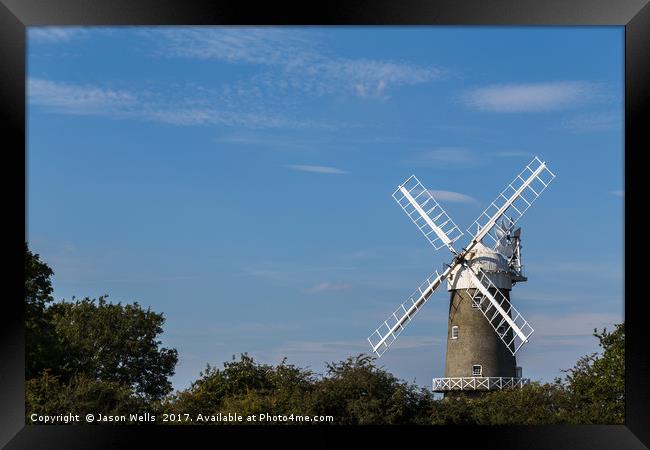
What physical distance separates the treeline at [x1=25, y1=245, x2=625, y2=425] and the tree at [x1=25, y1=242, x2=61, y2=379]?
0.02m

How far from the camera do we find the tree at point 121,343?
20297 mm

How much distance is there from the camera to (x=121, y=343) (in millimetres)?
20828

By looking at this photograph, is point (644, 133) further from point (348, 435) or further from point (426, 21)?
point (348, 435)

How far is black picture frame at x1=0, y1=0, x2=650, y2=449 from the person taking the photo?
4.58 meters

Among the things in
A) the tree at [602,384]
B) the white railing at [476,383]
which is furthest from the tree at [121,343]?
the tree at [602,384]

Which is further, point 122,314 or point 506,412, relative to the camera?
point 122,314

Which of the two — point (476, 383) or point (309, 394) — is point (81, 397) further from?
point (476, 383)

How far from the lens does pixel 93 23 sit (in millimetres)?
4906

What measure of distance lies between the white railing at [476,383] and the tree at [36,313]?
8080 mm

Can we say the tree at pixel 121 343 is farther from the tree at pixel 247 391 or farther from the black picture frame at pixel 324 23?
the black picture frame at pixel 324 23

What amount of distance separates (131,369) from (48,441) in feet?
53.6

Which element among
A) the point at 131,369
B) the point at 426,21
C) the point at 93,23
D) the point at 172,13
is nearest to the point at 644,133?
the point at 426,21

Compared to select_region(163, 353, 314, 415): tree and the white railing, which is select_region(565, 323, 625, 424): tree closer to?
the white railing

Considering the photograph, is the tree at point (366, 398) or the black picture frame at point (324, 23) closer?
the black picture frame at point (324, 23)
